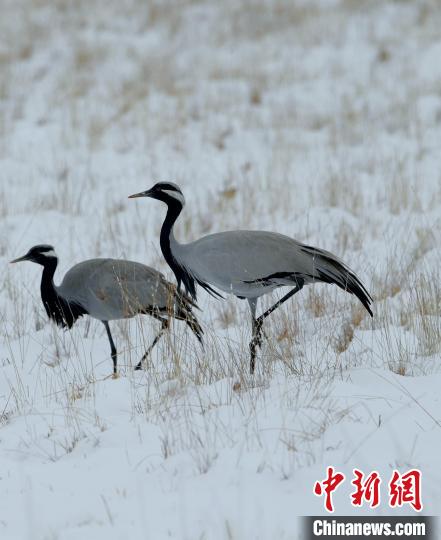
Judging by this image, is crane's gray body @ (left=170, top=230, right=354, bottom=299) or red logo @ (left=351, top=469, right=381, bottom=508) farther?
crane's gray body @ (left=170, top=230, right=354, bottom=299)

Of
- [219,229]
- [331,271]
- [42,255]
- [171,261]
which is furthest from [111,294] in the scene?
[219,229]

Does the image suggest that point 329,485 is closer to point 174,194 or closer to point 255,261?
point 255,261

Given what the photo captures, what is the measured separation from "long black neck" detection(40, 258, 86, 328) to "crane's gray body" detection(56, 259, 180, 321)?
0.43 feet

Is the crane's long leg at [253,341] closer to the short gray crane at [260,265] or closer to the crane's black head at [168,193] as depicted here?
the short gray crane at [260,265]

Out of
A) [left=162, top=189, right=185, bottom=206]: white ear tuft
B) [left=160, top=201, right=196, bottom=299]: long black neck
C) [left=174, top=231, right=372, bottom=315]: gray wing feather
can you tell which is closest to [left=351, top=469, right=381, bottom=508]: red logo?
[left=174, top=231, right=372, bottom=315]: gray wing feather

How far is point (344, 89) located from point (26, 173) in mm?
5020

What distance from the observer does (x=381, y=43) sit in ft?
45.3

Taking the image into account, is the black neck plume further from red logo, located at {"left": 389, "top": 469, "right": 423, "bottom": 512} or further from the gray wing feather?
red logo, located at {"left": 389, "top": 469, "right": 423, "bottom": 512}

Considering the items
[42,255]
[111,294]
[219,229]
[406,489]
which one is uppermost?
[219,229]

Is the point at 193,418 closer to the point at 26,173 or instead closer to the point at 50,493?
the point at 50,493

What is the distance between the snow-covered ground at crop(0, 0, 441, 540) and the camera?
3.51 m

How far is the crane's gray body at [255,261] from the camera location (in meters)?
5.15

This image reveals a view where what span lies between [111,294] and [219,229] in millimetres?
2875

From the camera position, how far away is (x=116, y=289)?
215 inches
